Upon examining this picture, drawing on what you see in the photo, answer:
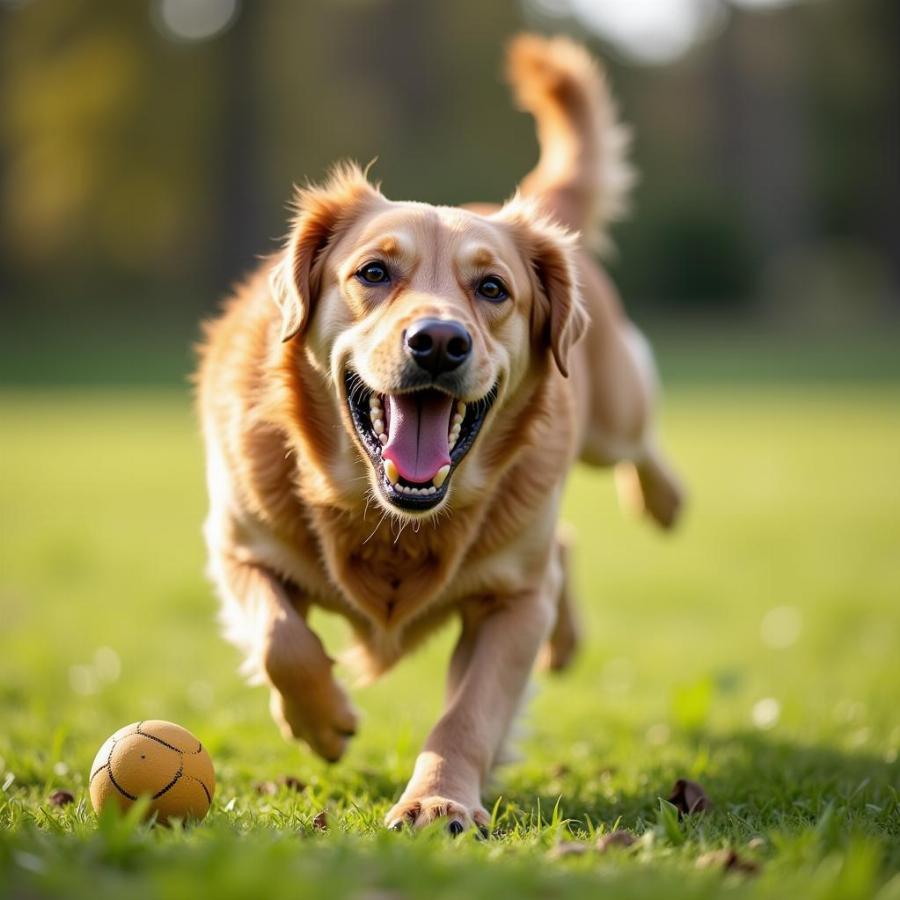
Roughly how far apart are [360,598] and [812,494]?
896 centimetres

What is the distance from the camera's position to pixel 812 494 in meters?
12.4

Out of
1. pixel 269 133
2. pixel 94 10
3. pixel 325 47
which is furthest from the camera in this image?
pixel 325 47

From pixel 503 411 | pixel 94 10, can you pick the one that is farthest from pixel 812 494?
pixel 94 10

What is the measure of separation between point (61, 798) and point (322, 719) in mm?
810

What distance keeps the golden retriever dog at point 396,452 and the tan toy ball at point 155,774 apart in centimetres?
46

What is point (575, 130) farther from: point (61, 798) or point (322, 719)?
point (61, 798)

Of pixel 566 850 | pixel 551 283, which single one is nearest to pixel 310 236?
pixel 551 283

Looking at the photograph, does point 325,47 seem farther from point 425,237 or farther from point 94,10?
point 425,237

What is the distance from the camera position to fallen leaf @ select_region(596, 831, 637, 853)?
3.05m

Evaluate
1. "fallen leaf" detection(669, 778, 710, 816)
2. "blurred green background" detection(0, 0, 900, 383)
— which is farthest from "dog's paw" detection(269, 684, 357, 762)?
"blurred green background" detection(0, 0, 900, 383)

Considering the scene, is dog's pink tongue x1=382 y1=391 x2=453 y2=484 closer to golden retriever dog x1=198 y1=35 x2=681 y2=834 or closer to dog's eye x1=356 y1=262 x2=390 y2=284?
golden retriever dog x1=198 y1=35 x2=681 y2=834

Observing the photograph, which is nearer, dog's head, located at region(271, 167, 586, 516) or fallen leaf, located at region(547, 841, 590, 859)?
fallen leaf, located at region(547, 841, 590, 859)

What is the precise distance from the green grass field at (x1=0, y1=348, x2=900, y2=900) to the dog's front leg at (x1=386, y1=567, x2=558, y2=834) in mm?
147

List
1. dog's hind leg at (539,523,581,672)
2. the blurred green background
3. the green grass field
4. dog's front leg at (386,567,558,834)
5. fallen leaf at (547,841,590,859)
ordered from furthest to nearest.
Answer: the blurred green background < dog's hind leg at (539,523,581,672) < dog's front leg at (386,567,558,834) < fallen leaf at (547,841,590,859) < the green grass field
